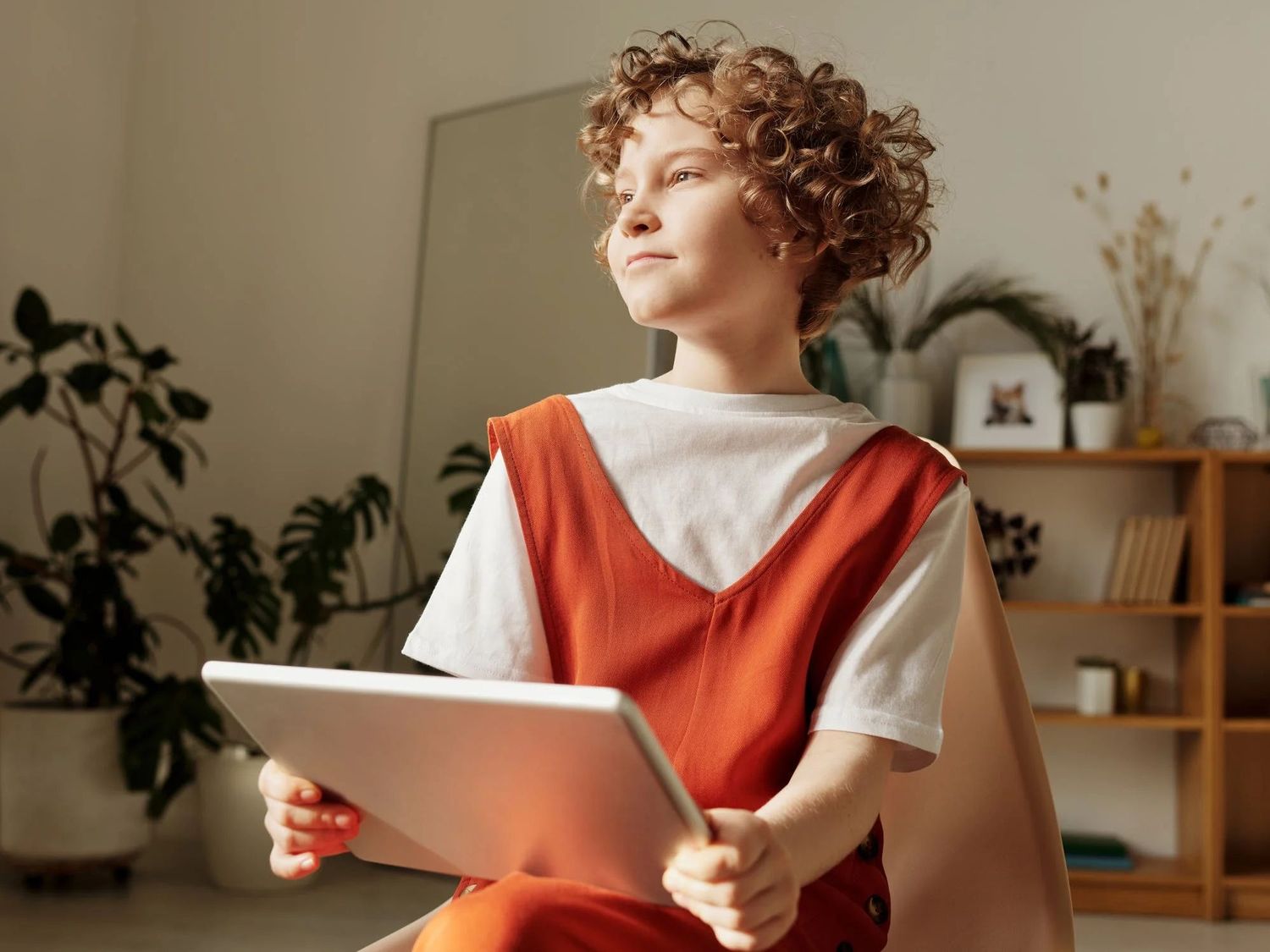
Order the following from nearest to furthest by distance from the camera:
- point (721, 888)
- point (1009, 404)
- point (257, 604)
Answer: point (721, 888) → point (257, 604) → point (1009, 404)

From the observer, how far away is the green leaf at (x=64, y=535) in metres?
3.34

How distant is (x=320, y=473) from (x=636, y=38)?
1.67 metres

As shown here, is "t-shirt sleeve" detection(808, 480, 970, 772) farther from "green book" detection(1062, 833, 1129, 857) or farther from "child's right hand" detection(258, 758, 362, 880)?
"green book" detection(1062, 833, 1129, 857)

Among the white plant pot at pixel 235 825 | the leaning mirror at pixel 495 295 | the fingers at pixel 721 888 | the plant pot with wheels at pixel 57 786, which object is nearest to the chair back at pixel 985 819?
the fingers at pixel 721 888

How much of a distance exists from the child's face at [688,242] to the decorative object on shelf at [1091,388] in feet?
9.62

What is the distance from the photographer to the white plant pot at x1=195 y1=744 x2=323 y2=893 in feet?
11.0

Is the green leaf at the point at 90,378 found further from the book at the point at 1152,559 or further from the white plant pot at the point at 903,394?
the book at the point at 1152,559

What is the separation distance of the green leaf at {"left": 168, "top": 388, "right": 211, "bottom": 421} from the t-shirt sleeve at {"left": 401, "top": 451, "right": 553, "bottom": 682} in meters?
2.66

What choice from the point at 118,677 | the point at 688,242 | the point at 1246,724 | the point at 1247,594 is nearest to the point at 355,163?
the point at 118,677

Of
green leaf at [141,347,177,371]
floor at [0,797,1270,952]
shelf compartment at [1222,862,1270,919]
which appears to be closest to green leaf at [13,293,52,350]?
green leaf at [141,347,177,371]

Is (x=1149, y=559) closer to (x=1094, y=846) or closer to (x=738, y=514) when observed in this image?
(x=1094, y=846)

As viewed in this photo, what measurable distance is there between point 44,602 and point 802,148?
9.58ft

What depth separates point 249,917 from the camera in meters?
3.13

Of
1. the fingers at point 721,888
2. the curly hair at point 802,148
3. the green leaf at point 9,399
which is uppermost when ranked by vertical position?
the curly hair at point 802,148
